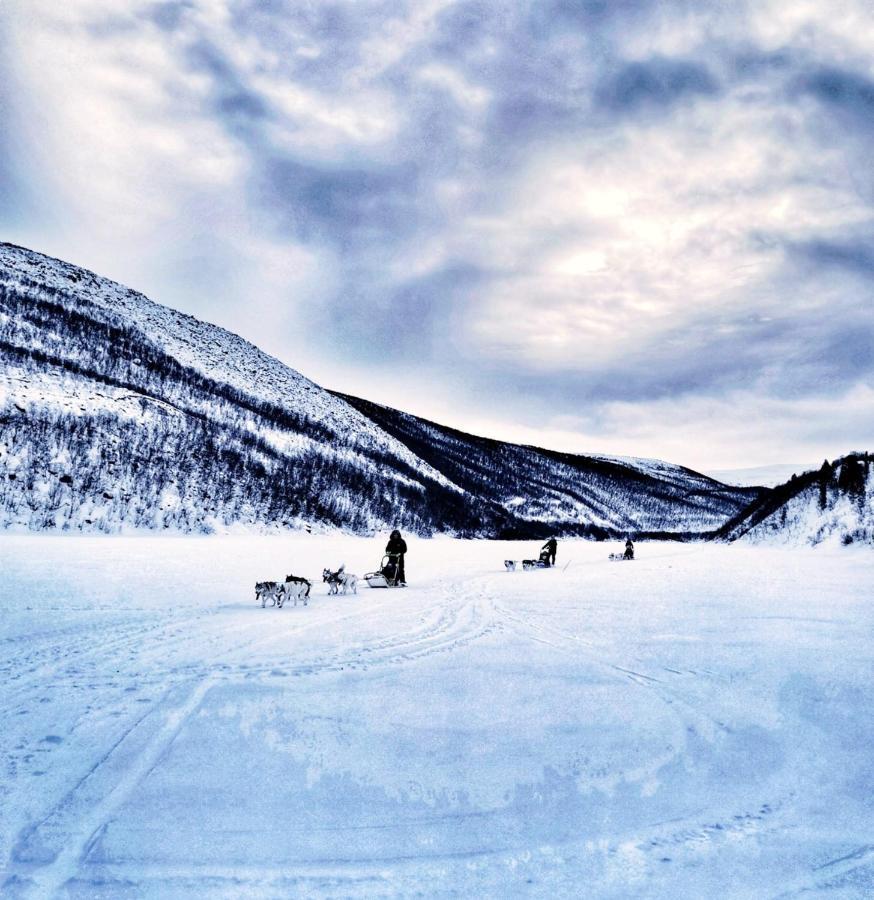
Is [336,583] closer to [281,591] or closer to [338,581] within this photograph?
[338,581]

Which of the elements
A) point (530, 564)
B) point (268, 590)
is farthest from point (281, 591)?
point (530, 564)

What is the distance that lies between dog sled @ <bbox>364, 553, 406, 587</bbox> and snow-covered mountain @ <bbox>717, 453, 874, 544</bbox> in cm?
2238

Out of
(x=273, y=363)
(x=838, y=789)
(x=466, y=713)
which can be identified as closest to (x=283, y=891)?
(x=466, y=713)

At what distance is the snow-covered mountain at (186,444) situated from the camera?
3422 cm

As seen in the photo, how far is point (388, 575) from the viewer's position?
1565 centimetres

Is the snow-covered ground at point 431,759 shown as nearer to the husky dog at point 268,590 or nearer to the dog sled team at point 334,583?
the husky dog at point 268,590

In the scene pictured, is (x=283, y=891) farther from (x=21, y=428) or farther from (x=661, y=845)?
(x=21, y=428)

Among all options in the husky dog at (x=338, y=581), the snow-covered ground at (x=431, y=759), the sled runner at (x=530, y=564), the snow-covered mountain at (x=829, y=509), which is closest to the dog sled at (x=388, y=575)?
the husky dog at (x=338, y=581)

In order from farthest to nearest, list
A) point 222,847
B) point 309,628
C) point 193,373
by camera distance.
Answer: point 193,373, point 309,628, point 222,847

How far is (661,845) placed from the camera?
3.08 m

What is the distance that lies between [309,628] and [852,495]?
3221 centimetres

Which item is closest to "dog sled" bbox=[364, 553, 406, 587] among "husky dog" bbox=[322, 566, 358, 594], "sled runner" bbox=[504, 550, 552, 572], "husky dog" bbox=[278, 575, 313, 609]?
"husky dog" bbox=[322, 566, 358, 594]

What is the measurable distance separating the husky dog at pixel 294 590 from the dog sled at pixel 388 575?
351 cm

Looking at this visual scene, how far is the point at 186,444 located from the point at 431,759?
45928 mm
